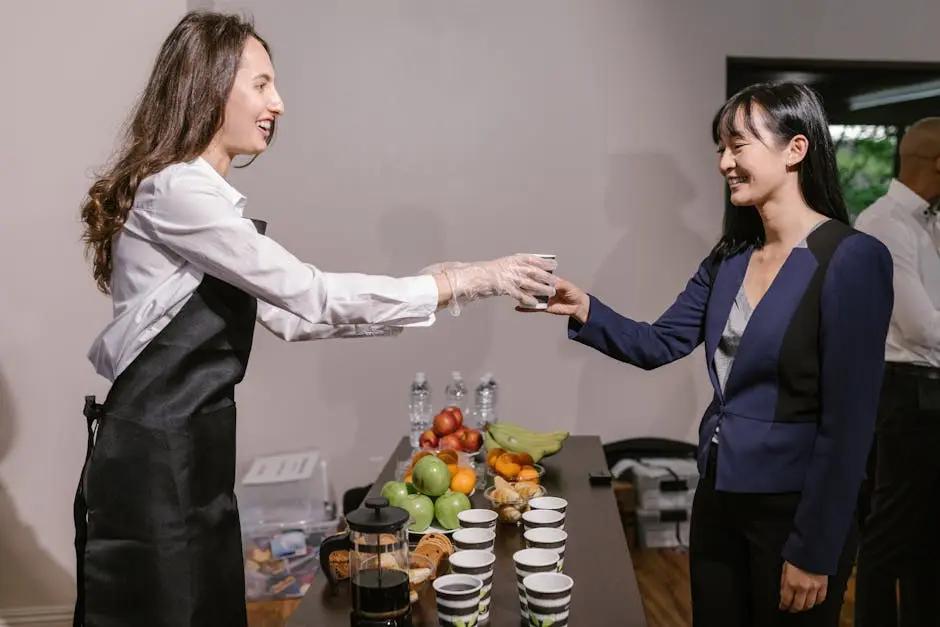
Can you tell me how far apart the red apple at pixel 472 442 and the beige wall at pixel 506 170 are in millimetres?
1266

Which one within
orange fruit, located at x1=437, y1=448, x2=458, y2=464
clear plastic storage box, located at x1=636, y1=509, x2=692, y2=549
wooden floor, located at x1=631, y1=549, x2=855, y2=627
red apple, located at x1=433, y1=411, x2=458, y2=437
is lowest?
wooden floor, located at x1=631, y1=549, x2=855, y2=627

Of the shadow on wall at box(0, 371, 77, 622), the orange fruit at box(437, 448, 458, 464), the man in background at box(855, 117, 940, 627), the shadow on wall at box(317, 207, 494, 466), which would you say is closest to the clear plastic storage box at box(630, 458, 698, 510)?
the shadow on wall at box(317, 207, 494, 466)

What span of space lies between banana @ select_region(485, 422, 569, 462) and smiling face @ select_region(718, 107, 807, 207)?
3.23 feet

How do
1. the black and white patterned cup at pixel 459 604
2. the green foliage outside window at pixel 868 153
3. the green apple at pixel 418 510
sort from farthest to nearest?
1. the green foliage outside window at pixel 868 153
2. the green apple at pixel 418 510
3. the black and white patterned cup at pixel 459 604

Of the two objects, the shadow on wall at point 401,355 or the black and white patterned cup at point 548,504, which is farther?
the shadow on wall at point 401,355

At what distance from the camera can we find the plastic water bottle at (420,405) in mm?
3137

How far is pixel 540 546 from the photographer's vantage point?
1597 millimetres

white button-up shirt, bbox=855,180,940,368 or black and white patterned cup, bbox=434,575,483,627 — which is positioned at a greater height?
white button-up shirt, bbox=855,180,940,368

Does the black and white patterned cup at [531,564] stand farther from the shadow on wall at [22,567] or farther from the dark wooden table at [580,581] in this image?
the shadow on wall at [22,567]

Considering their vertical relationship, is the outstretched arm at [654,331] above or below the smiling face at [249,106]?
below

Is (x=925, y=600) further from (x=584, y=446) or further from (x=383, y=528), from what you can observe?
(x=383, y=528)

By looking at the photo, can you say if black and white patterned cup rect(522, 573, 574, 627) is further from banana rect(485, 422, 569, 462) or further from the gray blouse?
banana rect(485, 422, 569, 462)

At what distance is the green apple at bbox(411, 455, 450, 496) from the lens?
1.88 metres

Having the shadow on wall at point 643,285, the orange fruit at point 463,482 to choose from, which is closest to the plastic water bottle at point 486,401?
the shadow on wall at point 643,285
